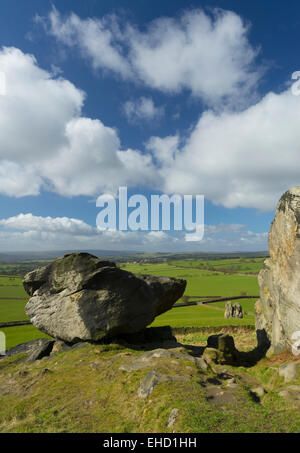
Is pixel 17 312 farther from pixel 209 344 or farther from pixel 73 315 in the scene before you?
pixel 209 344

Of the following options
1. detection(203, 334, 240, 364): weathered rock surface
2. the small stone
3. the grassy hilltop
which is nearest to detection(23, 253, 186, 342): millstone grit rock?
the grassy hilltop

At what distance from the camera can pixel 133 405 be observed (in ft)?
49.5

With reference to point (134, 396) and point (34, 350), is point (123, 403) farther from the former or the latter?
point (34, 350)

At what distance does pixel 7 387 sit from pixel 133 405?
14.0 meters

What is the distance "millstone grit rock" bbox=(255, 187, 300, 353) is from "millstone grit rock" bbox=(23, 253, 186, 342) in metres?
13.4

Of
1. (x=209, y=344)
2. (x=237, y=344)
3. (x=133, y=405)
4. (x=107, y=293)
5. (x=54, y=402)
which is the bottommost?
(x=237, y=344)

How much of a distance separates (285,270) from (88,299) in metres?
21.1

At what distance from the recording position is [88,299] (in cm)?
2870

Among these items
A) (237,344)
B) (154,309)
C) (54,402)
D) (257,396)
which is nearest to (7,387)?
(54,402)

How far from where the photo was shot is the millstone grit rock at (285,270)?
23984mm

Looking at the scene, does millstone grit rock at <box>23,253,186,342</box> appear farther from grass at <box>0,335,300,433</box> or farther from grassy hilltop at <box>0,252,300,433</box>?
grass at <box>0,335,300,433</box>

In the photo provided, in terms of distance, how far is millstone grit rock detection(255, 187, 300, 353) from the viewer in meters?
24.0

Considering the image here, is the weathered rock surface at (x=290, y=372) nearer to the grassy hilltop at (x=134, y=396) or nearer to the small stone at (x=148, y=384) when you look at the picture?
the grassy hilltop at (x=134, y=396)

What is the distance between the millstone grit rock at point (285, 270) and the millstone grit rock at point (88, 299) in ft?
44.1
